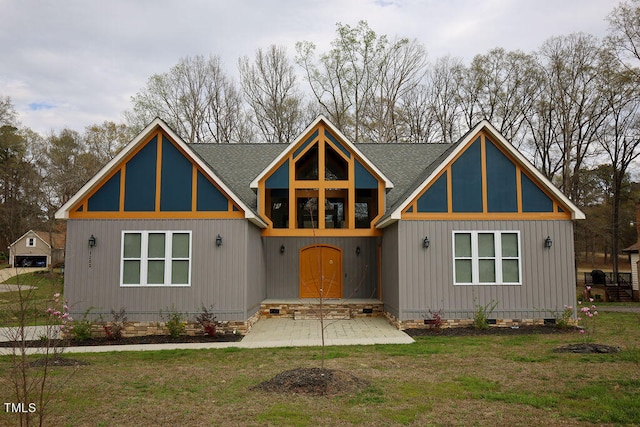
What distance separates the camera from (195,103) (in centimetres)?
3055

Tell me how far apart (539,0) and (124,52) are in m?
16.4

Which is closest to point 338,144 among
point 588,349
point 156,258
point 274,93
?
point 156,258

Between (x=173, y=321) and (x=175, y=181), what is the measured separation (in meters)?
3.67

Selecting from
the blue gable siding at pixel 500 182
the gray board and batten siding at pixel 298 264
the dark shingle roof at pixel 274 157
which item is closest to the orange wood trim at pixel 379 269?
the gray board and batten siding at pixel 298 264

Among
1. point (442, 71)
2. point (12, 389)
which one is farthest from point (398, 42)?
point (12, 389)

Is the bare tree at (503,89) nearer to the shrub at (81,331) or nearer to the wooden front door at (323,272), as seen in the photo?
the wooden front door at (323,272)

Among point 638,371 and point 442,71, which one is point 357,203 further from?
point 442,71

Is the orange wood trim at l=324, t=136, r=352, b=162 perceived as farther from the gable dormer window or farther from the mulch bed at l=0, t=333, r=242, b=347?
the mulch bed at l=0, t=333, r=242, b=347

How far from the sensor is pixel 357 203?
52.8 ft

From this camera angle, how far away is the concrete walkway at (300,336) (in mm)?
10484

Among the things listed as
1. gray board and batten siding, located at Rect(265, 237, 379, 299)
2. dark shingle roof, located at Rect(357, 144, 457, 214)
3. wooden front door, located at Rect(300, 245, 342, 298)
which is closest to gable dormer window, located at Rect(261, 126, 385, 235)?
gray board and batten siding, located at Rect(265, 237, 379, 299)

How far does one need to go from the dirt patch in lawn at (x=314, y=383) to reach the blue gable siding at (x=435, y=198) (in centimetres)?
649

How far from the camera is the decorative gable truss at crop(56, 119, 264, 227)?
12.4m

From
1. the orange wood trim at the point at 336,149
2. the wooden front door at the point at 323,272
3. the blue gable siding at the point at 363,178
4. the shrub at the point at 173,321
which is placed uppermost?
the orange wood trim at the point at 336,149
